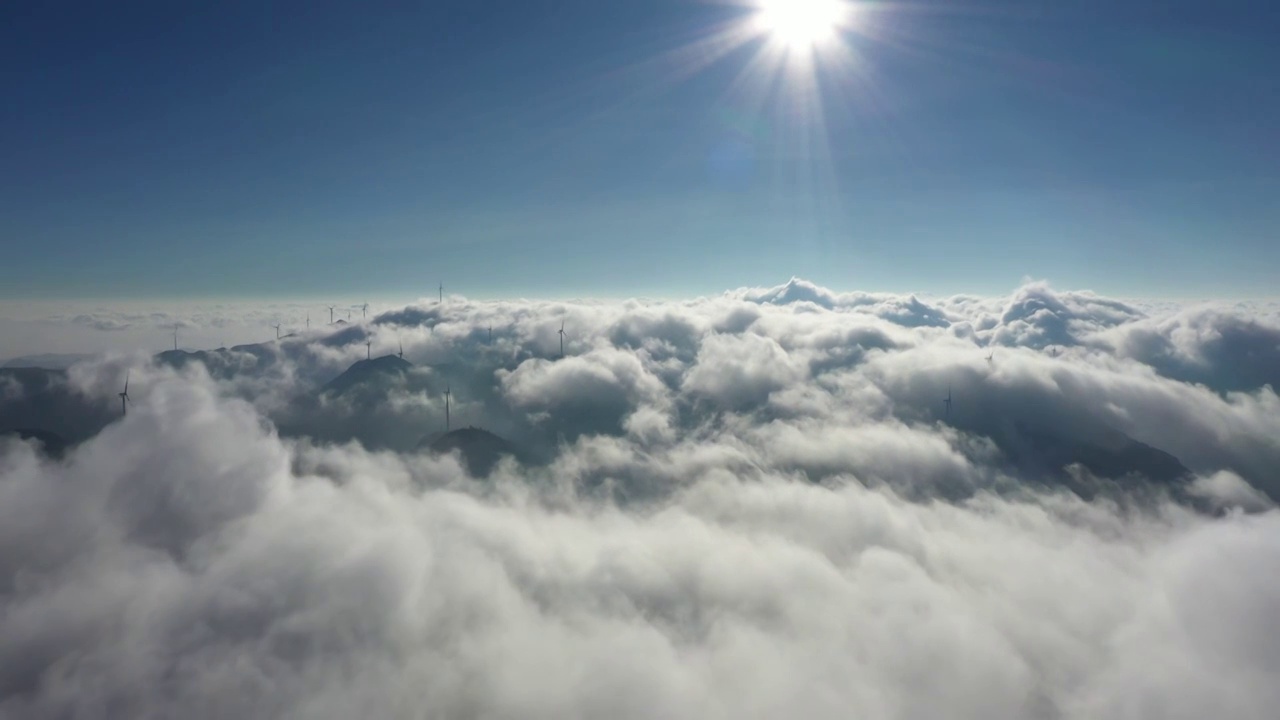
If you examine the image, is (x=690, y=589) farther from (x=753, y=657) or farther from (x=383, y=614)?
(x=383, y=614)

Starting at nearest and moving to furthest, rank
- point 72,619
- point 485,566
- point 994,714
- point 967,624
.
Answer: point 994,714 < point 72,619 < point 967,624 < point 485,566

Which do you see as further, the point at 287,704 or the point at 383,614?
Answer: the point at 383,614

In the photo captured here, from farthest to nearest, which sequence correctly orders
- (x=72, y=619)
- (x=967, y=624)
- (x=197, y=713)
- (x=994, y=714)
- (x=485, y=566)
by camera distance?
(x=485, y=566), (x=967, y=624), (x=72, y=619), (x=994, y=714), (x=197, y=713)

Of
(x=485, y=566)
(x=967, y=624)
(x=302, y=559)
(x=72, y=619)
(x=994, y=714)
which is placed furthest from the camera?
→ (x=485, y=566)

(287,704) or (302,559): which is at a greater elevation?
(302,559)

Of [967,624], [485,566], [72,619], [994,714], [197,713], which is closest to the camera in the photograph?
[197,713]

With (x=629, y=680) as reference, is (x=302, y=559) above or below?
above

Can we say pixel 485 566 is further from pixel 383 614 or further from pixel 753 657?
pixel 753 657

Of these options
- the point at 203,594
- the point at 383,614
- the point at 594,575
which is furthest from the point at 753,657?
the point at 203,594

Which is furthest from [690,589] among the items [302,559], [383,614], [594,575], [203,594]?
[203,594]
